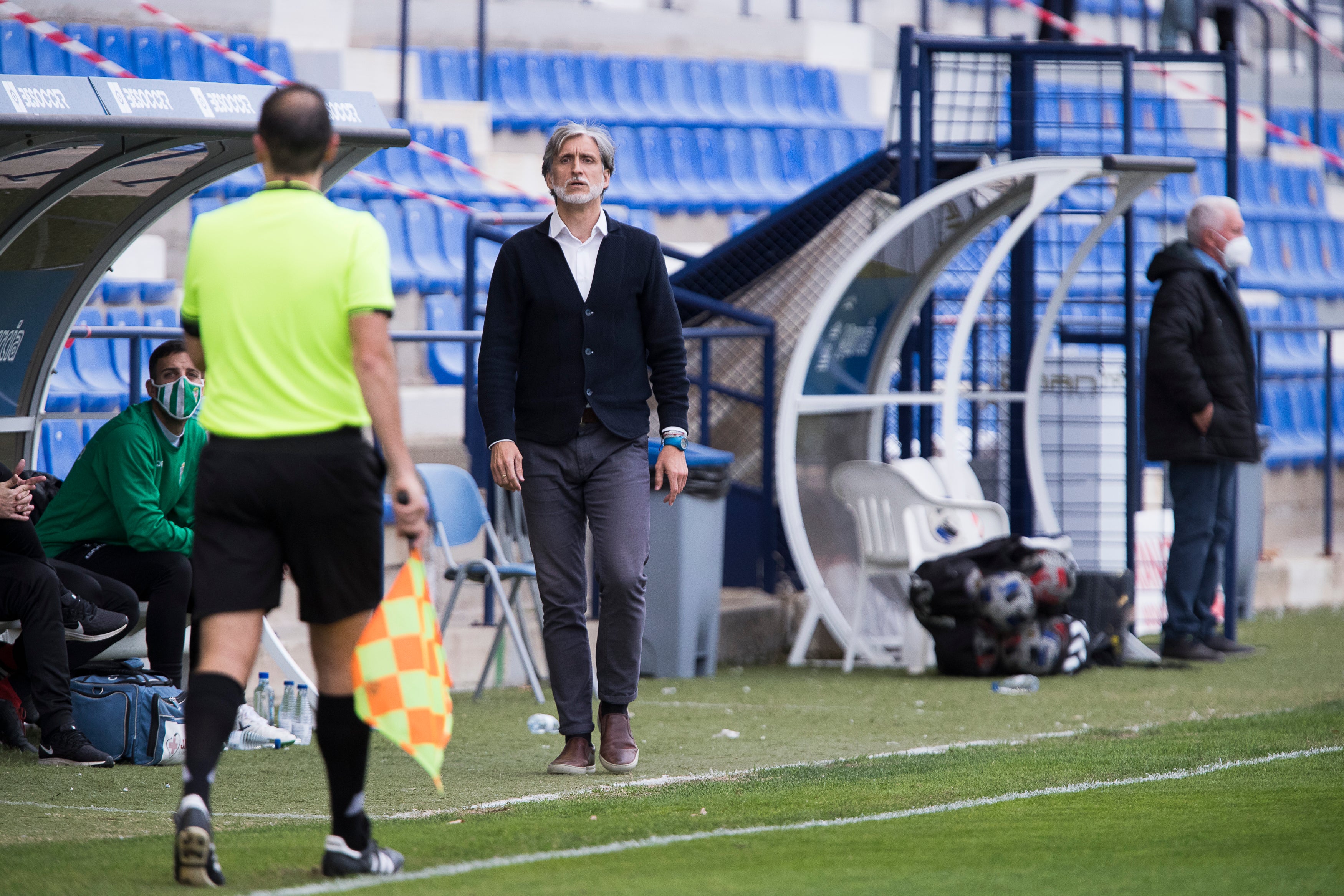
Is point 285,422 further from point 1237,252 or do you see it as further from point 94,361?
point 94,361

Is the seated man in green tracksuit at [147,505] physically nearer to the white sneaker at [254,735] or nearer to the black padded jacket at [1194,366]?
the white sneaker at [254,735]

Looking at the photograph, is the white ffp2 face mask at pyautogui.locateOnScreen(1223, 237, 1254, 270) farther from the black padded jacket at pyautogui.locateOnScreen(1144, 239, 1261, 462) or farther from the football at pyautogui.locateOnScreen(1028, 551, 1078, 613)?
the football at pyautogui.locateOnScreen(1028, 551, 1078, 613)

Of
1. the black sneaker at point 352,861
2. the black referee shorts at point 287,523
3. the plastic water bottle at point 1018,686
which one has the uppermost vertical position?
the black referee shorts at point 287,523

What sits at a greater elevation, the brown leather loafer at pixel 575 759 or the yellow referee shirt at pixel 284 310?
the yellow referee shirt at pixel 284 310

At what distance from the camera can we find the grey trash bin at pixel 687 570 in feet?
25.5

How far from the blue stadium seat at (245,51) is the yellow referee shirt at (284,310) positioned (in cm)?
1007

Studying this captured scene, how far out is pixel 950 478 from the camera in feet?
27.5

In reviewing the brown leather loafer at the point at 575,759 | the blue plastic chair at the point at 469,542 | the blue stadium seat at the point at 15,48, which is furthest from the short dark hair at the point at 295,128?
the blue stadium seat at the point at 15,48

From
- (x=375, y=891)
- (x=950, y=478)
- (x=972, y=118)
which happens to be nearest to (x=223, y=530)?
(x=375, y=891)

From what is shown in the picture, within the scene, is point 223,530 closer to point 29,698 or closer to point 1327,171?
point 29,698

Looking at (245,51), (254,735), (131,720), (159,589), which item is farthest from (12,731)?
(245,51)

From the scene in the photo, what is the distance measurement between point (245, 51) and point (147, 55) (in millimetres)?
817

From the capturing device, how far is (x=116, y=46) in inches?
497

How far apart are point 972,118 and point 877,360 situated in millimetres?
1432
